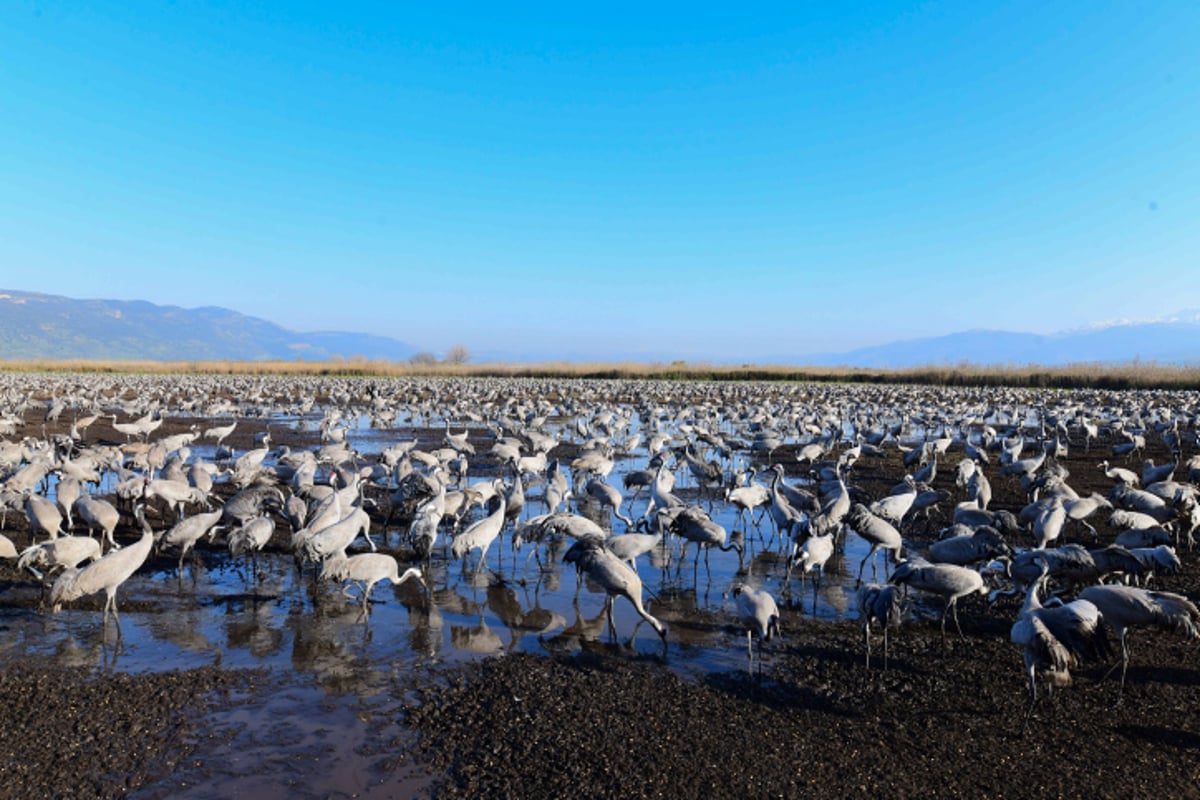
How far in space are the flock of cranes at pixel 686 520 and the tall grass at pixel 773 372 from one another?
30.6 meters

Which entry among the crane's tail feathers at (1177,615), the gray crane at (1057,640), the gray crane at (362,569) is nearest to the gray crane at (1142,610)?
the crane's tail feathers at (1177,615)

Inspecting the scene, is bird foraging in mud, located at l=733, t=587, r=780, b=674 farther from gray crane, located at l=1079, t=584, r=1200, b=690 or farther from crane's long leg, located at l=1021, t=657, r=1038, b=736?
gray crane, located at l=1079, t=584, r=1200, b=690

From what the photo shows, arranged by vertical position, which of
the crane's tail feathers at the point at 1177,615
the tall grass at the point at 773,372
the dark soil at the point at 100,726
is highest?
the tall grass at the point at 773,372

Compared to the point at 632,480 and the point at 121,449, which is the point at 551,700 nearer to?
the point at 632,480

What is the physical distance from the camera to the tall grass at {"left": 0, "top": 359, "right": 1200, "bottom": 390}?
48406 millimetres

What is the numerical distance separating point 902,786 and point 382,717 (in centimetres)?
359

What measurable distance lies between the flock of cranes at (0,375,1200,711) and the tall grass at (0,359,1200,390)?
30.6 meters

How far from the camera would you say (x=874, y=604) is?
21.3ft

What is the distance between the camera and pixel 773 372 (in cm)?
6106

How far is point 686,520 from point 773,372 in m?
53.9

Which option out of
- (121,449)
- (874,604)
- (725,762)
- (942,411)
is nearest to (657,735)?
(725,762)

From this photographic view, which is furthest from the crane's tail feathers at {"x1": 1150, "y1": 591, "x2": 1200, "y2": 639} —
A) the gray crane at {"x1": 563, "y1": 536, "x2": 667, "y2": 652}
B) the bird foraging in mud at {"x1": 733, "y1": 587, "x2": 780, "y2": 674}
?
the gray crane at {"x1": 563, "y1": 536, "x2": 667, "y2": 652}

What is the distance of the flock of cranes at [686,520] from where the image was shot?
6969 mm

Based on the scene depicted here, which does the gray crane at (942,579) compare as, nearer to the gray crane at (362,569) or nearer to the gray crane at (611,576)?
the gray crane at (611,576)
